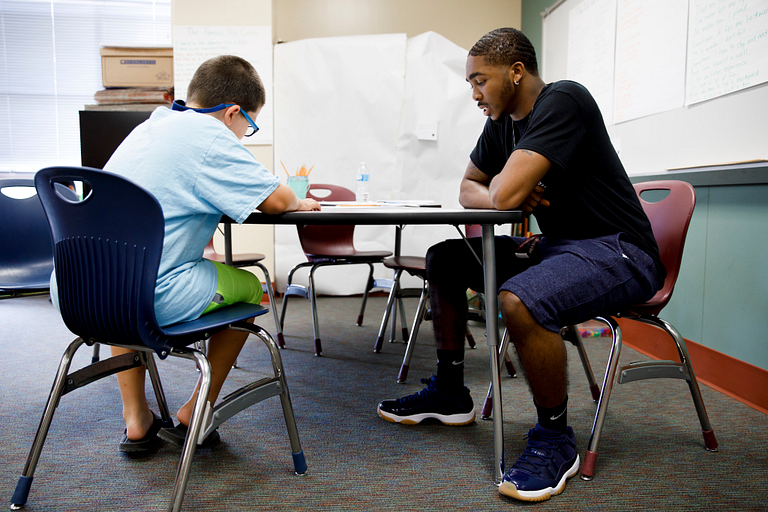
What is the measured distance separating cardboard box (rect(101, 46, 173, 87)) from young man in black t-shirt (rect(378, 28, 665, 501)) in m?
2.88

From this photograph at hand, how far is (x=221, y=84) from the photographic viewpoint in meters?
1.31

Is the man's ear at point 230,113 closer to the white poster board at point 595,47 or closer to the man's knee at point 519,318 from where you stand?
the man's knee at point 519,318

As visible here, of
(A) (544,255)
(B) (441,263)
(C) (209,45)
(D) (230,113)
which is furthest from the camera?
(C) (209,45)

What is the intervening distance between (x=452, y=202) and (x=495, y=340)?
2.83m

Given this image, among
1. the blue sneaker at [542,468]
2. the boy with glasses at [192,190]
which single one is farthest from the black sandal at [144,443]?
the blue sneaker at [542,468]

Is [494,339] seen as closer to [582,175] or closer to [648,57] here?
[582,175]

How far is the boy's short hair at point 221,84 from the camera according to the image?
131cm

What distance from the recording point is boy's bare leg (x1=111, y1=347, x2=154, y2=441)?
54.4 inches

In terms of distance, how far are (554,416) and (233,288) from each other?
0.84 m

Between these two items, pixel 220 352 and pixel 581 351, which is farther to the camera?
pixel 581 351

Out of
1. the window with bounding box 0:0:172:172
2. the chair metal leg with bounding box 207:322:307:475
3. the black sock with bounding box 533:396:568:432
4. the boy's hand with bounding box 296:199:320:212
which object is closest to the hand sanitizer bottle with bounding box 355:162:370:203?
the boy's hand with bounding box 296:199:320:212

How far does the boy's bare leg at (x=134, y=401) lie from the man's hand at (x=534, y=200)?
3.61ft

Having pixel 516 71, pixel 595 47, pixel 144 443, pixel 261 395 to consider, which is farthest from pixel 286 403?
pixel 595 47

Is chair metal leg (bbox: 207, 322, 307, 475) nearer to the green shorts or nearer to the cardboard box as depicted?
the green shorts
